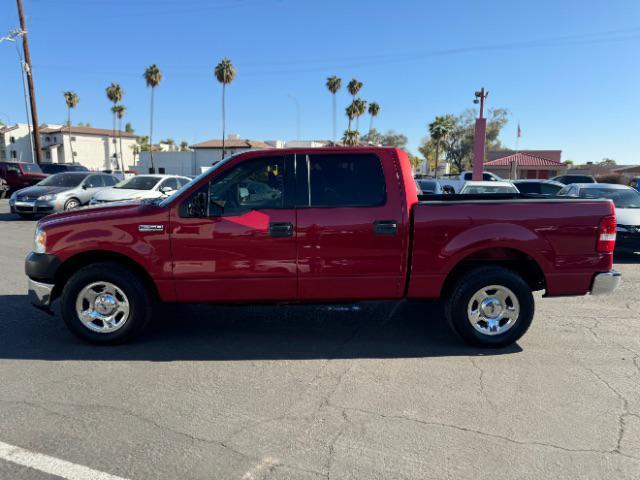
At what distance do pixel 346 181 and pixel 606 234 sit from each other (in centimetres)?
255

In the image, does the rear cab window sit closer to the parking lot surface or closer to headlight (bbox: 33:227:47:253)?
the parking lot surface

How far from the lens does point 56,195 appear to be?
1372cm

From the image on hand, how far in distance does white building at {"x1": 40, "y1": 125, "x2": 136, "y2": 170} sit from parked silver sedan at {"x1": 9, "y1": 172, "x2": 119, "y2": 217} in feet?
169

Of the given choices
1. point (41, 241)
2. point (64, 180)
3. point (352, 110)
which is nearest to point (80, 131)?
point (352, 110)

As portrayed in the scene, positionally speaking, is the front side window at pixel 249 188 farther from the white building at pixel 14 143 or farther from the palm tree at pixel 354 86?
the white building at pixel 14 143

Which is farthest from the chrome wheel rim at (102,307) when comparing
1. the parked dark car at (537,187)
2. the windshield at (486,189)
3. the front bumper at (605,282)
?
the parked dark car at (537,187)

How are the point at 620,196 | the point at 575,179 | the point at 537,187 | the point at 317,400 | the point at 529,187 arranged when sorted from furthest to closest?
1. the point at 575,179
2. the point at 529,187
3. the point at 537,187
4. the point at 620,196
5. the point at 317,400

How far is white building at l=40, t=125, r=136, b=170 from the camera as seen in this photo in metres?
64.6

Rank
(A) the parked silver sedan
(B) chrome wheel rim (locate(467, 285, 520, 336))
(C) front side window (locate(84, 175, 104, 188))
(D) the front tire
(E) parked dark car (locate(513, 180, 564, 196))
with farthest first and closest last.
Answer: (E) parked dark car (locate(513, 180, 564, 196)), (C) front side window (locate(84, 175, 104, 188)), (A) the parked silver sedan, (B) chrome wheel rim (locate(467, 285, 520, 336)), (D) the front tire

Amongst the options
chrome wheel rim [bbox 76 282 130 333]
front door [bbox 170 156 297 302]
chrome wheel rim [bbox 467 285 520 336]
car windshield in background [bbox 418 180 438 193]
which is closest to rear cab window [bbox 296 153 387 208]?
front door [bbox 170 156 297 302]

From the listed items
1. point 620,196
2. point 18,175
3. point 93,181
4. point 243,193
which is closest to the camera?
point 243,193

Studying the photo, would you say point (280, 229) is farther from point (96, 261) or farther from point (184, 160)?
point (184, 160)

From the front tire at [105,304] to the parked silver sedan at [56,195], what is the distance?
417 inches

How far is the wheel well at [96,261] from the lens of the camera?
433cm
